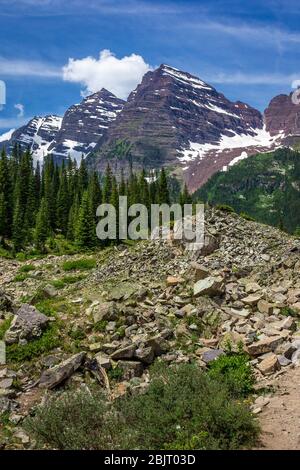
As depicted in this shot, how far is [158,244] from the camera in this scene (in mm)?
32281

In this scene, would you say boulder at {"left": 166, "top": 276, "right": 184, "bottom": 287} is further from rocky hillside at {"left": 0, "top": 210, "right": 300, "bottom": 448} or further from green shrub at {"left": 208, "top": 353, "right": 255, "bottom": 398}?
green shrub at {"left": 208, "top": 353, "right": 255, "bottom": 398}

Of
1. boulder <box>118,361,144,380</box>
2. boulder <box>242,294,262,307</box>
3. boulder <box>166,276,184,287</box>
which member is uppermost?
boulder <box>166,276,184,287</box>

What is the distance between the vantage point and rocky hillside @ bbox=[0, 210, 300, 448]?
16.6 m

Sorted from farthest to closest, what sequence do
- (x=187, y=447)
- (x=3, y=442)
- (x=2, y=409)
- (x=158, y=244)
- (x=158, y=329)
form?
(x=158, y=244) → (x=158, y=329) → (x=2, y=409) → (x=3, y=442) → (x=187, y=447)

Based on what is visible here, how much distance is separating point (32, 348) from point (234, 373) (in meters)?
8.29

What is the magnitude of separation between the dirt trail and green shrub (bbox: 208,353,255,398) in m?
0.99

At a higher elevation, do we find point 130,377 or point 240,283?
point 240,283

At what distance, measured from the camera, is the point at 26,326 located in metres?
19.8

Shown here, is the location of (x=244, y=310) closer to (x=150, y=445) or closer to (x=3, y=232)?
(x=150, y=445)

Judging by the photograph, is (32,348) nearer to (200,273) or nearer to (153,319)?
(153,319)

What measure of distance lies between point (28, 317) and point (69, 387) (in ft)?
17.3

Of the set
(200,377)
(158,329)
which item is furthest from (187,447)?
(158,329)

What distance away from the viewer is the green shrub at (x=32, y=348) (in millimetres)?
18312

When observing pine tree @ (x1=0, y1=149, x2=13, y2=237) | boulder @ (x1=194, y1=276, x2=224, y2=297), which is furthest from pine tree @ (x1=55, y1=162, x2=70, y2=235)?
boulder @ (x1=194, y1=276, x2=224, y2=297)
